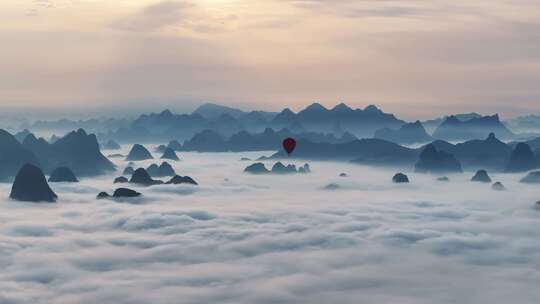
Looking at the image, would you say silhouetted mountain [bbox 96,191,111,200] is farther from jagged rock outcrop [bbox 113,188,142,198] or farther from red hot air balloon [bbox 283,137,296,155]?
red hot air balloon [bbox 283,137,296,155]

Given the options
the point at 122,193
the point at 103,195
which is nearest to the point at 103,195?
the point at 103,195

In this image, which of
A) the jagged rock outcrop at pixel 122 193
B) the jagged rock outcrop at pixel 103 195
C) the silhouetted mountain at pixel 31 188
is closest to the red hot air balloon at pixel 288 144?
the jagged rock outcrop at pixel 122 193

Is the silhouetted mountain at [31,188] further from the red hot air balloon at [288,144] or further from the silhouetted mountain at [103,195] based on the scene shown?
the red hot air balloon at [288,144]

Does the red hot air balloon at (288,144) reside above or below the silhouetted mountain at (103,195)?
above

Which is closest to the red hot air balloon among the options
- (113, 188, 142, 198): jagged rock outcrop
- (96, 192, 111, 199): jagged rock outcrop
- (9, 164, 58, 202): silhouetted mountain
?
(113, 188, 142, 198): jagged rock outcrop

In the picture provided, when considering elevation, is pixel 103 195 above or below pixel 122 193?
above

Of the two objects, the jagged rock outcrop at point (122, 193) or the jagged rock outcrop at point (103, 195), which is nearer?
the jagged rock outcrop at point (122, 193)

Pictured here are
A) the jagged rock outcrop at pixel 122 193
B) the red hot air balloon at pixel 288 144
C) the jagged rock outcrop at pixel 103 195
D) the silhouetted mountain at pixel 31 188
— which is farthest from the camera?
the red hot air balloon at pixel 288 144

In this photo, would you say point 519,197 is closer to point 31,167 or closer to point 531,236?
point 531,236

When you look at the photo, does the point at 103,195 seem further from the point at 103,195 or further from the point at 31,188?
the point at 31,188

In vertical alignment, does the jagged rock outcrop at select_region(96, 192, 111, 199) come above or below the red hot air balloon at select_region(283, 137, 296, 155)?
below
